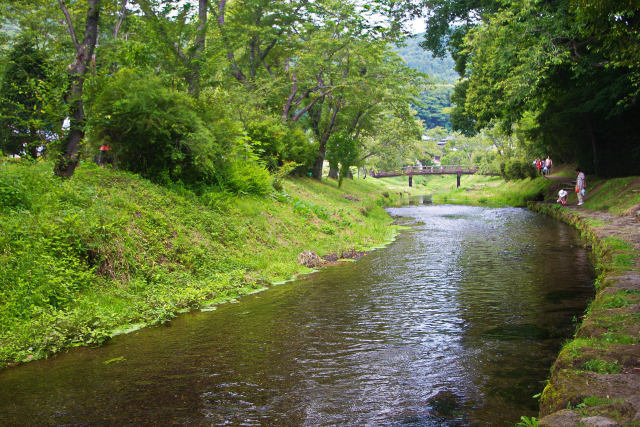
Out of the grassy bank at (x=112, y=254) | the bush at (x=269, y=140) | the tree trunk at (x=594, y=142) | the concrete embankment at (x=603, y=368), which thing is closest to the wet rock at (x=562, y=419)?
the concrete embankment at (x=603, y=368)

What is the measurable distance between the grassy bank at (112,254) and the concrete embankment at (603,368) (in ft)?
19.4

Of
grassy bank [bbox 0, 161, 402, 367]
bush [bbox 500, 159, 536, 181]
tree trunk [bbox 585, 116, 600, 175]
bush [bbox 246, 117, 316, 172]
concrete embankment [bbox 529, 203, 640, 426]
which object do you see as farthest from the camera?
bush [bbox 500, 159, 536, 181]

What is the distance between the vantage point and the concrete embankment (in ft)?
13.2

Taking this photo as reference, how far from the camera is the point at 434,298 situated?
9633 mm

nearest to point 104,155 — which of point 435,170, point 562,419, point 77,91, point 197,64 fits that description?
point 77,91

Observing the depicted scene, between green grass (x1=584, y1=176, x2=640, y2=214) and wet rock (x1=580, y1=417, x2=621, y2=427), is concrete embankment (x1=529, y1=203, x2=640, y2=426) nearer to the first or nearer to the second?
wet rock (x1=580, y1=417, x2=621, y2=427)

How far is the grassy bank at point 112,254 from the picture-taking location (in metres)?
7.20

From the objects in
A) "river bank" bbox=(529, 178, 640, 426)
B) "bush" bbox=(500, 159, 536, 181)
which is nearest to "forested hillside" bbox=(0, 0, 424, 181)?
"river bank" bbox=(529, 178, 640, 426)

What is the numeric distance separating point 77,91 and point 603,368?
35.6ft

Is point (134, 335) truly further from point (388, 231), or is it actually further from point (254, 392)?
point (388, 231)

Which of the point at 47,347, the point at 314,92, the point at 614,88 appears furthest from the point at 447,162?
the point at 47,347

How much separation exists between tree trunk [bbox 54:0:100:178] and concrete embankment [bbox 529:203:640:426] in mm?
10141

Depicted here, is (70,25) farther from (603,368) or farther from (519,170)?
(519,170)

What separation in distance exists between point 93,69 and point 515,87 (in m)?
14.2
